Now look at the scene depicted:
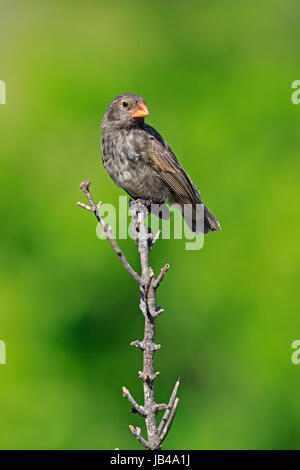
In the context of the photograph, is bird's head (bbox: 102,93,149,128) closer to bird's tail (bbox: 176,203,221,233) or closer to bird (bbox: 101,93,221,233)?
bird (bbox: 101,93,221,233)

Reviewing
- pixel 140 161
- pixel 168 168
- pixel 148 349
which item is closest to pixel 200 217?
pixel 168 168

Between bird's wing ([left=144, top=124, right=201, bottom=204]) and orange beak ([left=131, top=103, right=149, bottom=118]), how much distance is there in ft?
0.89

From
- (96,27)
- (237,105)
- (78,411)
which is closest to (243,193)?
(237,105)

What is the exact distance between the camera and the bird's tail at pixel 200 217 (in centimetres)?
613

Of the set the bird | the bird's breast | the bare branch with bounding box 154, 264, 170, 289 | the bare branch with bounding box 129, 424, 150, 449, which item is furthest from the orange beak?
the bare branch with bounding box 129, 424, 150, 449

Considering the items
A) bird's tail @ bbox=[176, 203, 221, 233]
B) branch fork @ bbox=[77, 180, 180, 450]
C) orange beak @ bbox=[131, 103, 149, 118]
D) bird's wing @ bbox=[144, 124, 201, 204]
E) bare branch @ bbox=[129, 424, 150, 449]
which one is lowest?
bare branch @ bbox=[129, 424, 150, 449]

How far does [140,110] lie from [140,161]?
38cm

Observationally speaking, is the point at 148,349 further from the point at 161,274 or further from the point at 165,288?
the point at 165,288

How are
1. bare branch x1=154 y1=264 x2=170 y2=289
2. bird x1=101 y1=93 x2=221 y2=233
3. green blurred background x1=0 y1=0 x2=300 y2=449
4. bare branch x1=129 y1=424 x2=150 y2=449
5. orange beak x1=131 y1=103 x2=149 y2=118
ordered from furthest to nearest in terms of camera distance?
green blurred background x1=0 y1=0 x2=300 y2=449 < bird x1=101 y1=93 x2=221 y2=233 < orange beak x1=131 y1=103 x2=149 y2=118 < bare branch x1=154 y1=264 x2=170 y2=289 < bare branch x1=129 y1=424 x2=150 y2=449

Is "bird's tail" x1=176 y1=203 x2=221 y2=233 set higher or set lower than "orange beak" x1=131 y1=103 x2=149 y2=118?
lower

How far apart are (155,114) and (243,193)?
150cm

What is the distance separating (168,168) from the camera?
6.01m

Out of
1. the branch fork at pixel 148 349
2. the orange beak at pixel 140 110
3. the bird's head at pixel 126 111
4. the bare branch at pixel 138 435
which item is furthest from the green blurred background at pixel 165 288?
the bare branch at pixel 138 435

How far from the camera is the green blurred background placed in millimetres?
8211
